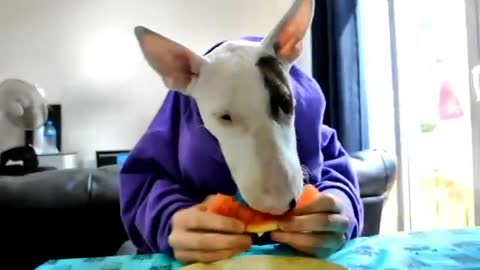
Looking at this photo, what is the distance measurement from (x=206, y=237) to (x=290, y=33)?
23 cm

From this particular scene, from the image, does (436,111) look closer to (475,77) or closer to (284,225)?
(475,77)

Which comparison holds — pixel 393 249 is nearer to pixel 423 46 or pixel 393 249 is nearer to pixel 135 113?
pixel 423 46

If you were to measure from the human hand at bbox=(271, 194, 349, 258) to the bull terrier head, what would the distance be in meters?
0.03

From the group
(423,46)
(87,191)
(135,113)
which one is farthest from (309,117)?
(135,113)

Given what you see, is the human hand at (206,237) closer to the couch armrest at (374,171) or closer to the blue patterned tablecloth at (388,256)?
the blue patterned tablecloth at (388,256)

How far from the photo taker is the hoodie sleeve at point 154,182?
722mm

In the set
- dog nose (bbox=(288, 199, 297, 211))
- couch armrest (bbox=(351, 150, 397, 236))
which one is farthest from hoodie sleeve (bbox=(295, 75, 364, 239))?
couch armrest (bbox=(351, 150, 397, 236))

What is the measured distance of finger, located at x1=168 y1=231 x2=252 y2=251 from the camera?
0.60 m

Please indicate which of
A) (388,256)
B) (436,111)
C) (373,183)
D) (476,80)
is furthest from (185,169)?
(436,111)

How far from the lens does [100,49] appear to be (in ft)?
12.0

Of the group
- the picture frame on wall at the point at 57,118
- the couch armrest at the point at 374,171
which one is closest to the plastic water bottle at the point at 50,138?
the picture frame on wall at the point at 57,118

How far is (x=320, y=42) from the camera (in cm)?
278

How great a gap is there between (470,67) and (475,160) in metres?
0.29

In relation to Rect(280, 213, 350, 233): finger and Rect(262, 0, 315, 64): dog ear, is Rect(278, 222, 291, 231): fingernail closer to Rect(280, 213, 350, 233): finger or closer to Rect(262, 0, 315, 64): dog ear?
Rect(280, 213, 350, 233): finger
